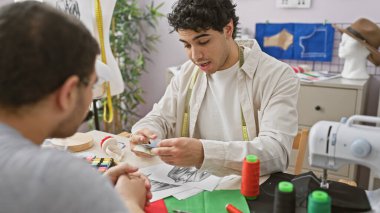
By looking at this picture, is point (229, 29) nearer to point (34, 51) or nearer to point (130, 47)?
point (34, 51)

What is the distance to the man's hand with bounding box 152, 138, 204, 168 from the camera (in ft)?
3.95

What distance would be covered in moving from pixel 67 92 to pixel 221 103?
1.06 meters

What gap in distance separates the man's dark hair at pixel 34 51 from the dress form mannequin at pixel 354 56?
7.63 ft

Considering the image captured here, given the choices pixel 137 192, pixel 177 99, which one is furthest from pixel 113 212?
pixel 177 99

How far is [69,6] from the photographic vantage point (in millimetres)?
1784

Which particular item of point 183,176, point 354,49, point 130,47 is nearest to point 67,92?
point 183,176

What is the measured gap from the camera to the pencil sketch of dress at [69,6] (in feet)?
5.78

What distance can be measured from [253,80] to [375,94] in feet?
5.43

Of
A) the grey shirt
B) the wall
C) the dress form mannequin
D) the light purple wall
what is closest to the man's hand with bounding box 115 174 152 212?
the grey shirt

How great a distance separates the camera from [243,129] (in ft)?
5.15

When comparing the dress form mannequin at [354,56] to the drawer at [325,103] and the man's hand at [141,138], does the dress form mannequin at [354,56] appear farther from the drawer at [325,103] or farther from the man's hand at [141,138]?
the man's hand at [141,138]

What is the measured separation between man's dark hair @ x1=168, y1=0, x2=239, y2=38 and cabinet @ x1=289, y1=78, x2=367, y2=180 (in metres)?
1.21

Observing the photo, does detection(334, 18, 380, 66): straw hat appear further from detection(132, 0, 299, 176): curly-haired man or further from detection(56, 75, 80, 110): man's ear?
detection(56, 75, 80, 110): man's ear

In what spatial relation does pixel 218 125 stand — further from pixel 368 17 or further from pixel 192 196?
pixel 368 17
